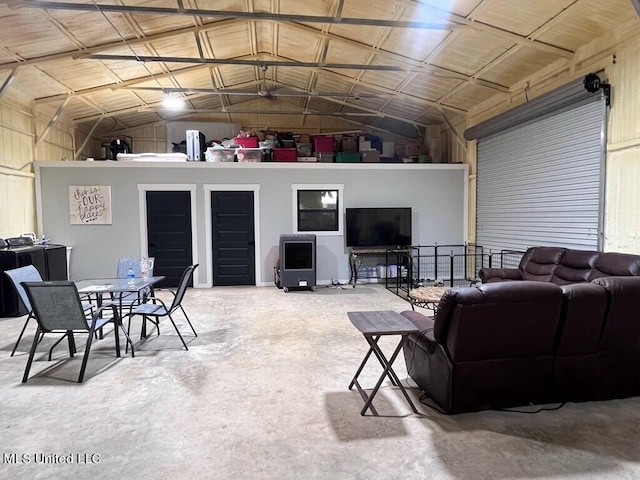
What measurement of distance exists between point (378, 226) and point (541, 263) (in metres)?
3.47

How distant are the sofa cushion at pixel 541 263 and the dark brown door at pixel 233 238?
499cm

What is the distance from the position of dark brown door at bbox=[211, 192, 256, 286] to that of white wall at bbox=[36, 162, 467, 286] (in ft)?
0.62

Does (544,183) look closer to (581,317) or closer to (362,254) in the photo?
(362,254)

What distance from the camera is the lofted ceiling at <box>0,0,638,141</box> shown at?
4.69m

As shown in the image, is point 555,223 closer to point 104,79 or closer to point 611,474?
point 611,474

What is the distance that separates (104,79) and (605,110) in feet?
25.7

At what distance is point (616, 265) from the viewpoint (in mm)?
4047

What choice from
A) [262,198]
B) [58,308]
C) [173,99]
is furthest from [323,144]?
[58,308]

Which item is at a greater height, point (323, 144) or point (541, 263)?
point (323, 144)

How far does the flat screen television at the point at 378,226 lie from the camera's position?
8.09 m

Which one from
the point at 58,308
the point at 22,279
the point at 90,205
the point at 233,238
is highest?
the point at 90,205

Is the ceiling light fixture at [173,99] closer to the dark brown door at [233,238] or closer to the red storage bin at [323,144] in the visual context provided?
the dark brown door at [233,238]

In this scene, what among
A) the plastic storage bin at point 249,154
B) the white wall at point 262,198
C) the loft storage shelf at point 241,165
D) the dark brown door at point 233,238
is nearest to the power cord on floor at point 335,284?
the white wall at point 262,198

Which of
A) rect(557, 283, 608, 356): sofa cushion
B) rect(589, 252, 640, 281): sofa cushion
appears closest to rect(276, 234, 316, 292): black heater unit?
rect(589, 252, 640, 281): sofa cushion
